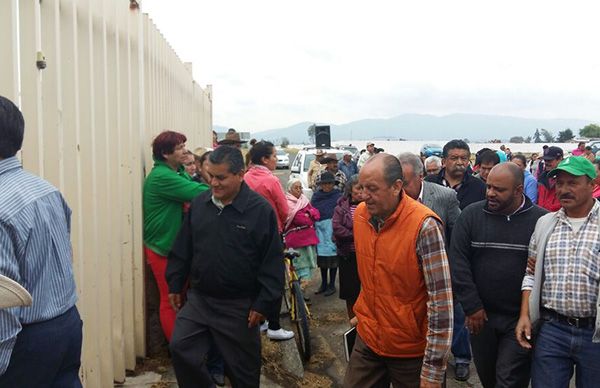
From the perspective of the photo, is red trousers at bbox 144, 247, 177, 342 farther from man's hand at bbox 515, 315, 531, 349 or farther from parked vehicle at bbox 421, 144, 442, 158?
parked vehicle at bbox 421, 144, 442, 158

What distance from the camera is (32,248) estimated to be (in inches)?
85.6

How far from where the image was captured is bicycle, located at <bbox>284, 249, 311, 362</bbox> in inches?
215

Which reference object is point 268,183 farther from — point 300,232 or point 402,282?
point 402,282

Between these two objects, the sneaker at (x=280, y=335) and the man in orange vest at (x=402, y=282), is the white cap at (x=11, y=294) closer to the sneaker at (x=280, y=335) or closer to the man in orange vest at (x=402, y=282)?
the man in orange vest at (x=402, y=282)

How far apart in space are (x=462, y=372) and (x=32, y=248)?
13.9ft

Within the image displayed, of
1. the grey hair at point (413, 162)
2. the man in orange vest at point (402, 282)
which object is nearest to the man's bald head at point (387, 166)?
the man in orange vest at point (402, 282)

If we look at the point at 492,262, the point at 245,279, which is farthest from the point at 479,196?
the point at 245,279

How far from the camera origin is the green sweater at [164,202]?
180 inches

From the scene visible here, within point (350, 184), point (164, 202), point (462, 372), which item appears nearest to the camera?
point (164, 202)

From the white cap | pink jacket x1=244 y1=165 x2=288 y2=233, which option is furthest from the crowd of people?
pink jacket x1=244 y1=165 x2=288 y2=233

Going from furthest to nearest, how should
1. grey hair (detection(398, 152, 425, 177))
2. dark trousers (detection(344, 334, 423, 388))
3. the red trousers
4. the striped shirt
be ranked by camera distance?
the red trousers, grey hair (detection(398, 152, 425, 177)), dark trousers (detection(344, 334, 423, 388)), the striped shirt

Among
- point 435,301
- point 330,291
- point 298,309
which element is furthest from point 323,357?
point 435,301

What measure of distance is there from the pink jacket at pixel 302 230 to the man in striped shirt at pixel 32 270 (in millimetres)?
4761

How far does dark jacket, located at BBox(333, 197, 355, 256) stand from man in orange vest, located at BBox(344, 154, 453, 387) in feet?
8.68
